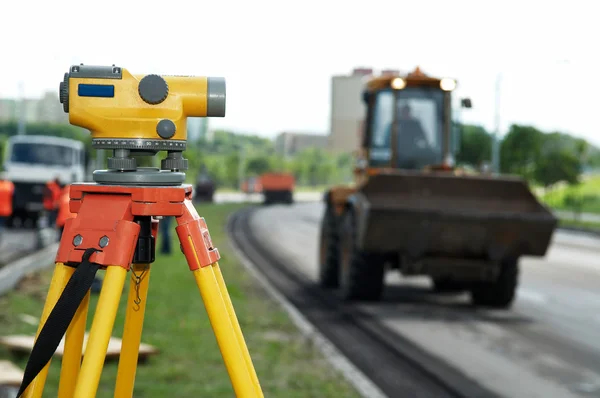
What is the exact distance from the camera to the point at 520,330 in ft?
36.7

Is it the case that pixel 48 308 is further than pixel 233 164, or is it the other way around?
pixel 233 164

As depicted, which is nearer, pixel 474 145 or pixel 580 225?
pixel 474 145

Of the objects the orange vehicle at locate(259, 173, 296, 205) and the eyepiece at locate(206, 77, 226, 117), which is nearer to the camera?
the eyepiece at locate(206, 77, 226, 117)

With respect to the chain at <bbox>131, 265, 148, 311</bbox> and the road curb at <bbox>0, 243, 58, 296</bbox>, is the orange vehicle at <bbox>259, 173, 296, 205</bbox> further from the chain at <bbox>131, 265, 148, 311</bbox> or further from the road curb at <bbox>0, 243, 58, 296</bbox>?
the chain at <bbox>131, 265, 148, 311</bbox>

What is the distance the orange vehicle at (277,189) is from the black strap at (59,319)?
58222mm

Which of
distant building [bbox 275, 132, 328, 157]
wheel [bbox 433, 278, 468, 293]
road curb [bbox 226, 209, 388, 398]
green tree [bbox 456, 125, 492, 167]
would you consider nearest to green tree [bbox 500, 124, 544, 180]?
green tree [bbox 456, 125, 492, 167]

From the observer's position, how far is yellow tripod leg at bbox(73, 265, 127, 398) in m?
2.58

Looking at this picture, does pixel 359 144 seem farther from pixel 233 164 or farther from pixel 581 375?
pixel 233 164

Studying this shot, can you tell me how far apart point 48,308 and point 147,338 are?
6.39m

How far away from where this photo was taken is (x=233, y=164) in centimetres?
10850

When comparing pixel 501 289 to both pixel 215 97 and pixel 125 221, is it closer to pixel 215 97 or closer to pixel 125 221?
pixel 215 97

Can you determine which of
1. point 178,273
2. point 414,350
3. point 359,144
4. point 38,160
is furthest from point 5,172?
point 414,350

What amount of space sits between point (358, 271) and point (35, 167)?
1695 centimetres

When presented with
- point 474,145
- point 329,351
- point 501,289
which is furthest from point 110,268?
point 474,145
